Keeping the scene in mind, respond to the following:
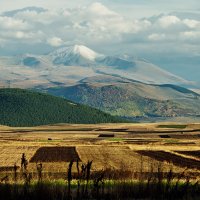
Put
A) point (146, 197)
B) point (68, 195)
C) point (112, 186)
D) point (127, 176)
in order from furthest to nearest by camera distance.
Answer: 1. point (127, 176)
2. point (112, 186)
3. point (146, 197)
4. point (68, 195)

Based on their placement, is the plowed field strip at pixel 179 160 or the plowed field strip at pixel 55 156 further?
the plowed field strip at pixel 55 156

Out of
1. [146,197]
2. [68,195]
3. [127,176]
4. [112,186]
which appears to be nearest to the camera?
[68,195]

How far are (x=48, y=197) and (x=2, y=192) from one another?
261cm

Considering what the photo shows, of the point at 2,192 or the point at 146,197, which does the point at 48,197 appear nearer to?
the point at 2,192

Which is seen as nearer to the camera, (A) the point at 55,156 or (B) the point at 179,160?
(B) the point at 179,160

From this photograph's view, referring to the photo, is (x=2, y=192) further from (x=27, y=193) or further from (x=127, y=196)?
(x=127, y=196)

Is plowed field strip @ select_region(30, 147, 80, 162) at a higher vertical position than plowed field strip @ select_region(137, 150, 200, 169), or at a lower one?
lower

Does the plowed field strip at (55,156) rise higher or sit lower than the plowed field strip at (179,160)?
lower

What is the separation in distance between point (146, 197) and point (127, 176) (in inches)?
299

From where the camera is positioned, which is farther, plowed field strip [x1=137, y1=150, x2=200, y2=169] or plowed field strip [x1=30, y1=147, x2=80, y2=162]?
plowed field strip [x1=30, y1=147, x2=80, y2=162]

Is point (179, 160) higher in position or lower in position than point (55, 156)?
higher

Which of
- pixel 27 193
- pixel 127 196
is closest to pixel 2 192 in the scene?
pixel 27 193

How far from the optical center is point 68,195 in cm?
2908

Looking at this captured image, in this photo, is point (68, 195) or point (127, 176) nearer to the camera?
point (68, 195)
